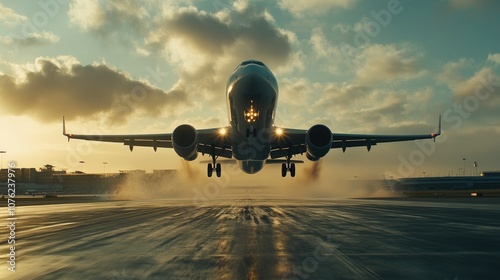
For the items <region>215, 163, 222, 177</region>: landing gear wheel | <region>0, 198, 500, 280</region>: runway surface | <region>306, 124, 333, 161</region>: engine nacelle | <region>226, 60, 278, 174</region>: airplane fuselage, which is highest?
<region>226, 60, 278, 174</region>: airplane fuselage

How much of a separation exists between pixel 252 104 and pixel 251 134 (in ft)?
8.16

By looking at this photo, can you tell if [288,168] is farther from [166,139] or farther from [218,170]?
[166,139]

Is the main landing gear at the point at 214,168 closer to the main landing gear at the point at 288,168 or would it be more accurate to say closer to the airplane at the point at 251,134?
the airplane at the point at 251,134

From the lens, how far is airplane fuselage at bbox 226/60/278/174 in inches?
997

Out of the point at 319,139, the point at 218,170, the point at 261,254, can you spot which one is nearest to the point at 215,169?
the point at 218,170

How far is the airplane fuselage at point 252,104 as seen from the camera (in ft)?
83.1

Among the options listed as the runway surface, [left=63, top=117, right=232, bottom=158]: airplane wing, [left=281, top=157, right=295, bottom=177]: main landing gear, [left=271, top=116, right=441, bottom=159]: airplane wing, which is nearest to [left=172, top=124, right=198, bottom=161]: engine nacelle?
[left=63, top=117, right=232, bottom=158]: airplane wing

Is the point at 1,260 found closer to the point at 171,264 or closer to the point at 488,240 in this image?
the point at 171,264

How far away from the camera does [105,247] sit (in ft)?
35.9

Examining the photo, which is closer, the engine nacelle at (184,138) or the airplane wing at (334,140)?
the engine nacelle at (184,138)

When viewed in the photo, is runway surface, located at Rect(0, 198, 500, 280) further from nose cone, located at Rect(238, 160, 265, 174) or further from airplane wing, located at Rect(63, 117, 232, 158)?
nose cone, located at Rect(238, 160, 265, 174)

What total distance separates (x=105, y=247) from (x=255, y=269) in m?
5.14

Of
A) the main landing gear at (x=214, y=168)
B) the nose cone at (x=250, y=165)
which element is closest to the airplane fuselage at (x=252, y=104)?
the nose cone at (x=250, y=165)

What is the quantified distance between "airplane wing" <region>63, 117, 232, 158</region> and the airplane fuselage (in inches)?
72.8
